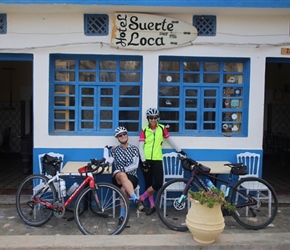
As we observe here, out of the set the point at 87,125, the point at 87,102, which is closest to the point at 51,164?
the point at 87,125

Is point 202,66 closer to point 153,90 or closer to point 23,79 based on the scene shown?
point 153,90

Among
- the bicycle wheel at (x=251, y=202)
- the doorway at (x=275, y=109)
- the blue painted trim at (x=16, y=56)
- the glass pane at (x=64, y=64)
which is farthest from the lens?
the doorway at (x=275, y=109)

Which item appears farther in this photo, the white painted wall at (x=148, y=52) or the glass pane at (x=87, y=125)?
the glass pane at (x=87, y=125)

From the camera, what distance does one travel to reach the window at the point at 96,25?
6.24 metres

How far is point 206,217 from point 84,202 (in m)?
2.13

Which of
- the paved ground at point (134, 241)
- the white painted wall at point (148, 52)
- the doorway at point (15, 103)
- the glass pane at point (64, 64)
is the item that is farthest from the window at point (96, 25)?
the doorway at point (15, 103)

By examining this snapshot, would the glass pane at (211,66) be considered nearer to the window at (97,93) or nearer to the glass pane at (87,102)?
the window at (97,93)

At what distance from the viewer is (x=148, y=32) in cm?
621

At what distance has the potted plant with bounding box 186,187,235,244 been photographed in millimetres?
4340

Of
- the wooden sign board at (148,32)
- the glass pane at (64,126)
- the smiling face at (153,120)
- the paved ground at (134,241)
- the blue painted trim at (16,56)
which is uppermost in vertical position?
the wooden sign board at (148,32)

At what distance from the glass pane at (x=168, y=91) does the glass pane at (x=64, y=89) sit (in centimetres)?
158

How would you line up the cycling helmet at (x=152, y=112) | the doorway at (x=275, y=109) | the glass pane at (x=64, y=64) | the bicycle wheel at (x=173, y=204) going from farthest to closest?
Answer: the doorway at (x=275, y=109)
the glass pane at (x=64, y=64)
the cycling helmet at (x=152, y=112)
the bicycle wheel at (x=173, y=204)

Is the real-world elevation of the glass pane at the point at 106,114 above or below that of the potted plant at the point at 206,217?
above

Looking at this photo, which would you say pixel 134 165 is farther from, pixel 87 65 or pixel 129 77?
pixel 87 65
